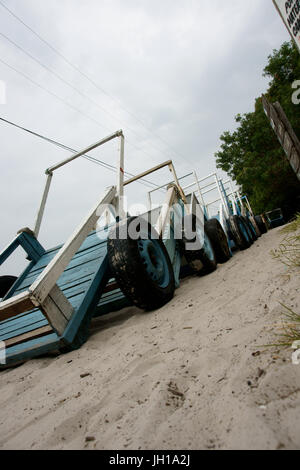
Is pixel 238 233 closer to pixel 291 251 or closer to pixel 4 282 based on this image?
pixel 291 251

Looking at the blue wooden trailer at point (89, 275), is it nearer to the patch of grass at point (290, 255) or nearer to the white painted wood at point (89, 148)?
the white painted wood at point (89, 148)

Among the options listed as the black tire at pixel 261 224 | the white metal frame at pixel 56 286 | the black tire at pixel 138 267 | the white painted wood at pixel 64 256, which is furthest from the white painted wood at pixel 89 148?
the black tire at pixel 261 224

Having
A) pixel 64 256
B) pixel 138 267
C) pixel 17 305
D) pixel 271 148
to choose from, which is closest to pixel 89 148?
pixel 64 256

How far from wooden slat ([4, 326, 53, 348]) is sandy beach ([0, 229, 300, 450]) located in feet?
0.77

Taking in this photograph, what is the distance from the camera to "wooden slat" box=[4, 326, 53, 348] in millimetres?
2096

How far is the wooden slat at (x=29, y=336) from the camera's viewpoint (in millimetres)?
2096

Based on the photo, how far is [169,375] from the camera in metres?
1.12

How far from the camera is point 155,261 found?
267 centimetres

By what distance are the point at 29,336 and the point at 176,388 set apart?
1.63 meters

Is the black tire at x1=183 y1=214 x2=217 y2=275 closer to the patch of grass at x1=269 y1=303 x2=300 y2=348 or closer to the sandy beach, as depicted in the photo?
the sandy beach

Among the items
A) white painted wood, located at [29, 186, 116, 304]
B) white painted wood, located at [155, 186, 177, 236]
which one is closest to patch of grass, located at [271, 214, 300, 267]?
white painted wood, located at [155, 186, 177, 236]

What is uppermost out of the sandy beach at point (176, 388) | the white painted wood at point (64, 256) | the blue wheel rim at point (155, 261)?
the white painted wood at point (64, 256)

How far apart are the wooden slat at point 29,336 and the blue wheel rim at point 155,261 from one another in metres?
1.02
